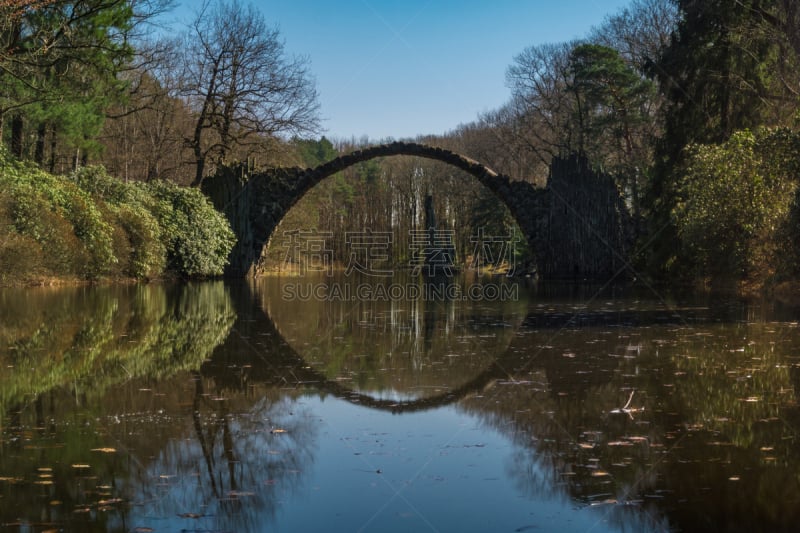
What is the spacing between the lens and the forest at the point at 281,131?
18.2 meters

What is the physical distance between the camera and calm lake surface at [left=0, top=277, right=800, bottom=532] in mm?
3506

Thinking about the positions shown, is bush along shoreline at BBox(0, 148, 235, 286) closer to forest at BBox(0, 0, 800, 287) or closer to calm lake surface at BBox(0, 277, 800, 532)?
forest at BBox(0, 0, 800, 287)

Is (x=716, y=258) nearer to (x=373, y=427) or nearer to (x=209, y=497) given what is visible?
(x=373, y=427)

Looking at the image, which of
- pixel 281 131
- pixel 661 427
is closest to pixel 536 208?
pixel 281 131

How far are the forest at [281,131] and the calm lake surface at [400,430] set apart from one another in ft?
26.6

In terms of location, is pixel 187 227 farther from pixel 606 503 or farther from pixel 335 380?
pixel 606 503

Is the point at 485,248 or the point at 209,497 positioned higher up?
the point at 485,248

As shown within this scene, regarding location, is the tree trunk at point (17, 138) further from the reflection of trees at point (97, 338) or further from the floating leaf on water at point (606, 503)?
the floating leaf on water at point (606, 503)

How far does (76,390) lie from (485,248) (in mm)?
43188

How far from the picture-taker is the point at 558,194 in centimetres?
2817

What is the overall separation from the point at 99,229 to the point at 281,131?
12937 mm

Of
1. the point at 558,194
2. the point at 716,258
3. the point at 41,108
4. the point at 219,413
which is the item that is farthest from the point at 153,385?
the point at 558,194

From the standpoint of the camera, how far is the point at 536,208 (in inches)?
1129

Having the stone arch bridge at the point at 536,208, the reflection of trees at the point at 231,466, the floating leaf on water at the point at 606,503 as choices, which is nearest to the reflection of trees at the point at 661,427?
the floating leaf on water at the point at 606,503
